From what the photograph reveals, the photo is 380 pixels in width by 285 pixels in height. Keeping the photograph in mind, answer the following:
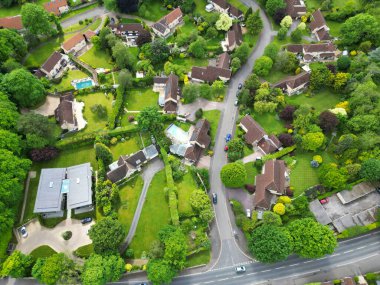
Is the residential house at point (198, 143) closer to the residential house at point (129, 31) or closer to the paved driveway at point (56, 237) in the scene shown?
the paved driveway at point (56, 237)

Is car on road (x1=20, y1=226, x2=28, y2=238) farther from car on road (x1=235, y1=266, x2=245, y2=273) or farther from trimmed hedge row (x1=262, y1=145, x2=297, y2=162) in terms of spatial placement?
trimmed hedge row (x1=262, y1=145, x2=297, y2=162)

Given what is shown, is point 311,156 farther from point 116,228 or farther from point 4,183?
point 4,183

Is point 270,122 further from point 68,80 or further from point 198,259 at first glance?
point 68,80

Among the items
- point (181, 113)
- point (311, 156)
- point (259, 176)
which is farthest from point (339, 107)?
point (181, 113)

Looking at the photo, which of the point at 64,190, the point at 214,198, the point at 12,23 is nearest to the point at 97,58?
the point at 12,23

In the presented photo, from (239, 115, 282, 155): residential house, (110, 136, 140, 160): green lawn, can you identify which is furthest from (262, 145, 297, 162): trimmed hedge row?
(110, 136, 140, 160): green lawn
